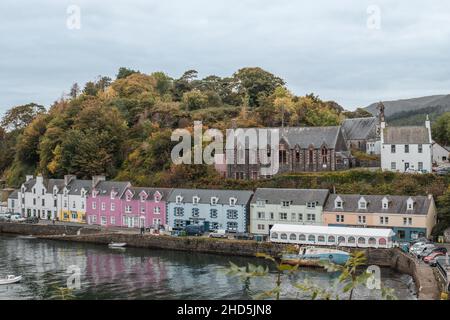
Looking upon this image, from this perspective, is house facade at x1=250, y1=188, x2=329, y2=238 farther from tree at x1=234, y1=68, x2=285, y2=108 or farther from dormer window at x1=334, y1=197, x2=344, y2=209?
tree at x1=234, y1=68, x2=285, y2=108

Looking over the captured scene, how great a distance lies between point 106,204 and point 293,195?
18093 millimetres

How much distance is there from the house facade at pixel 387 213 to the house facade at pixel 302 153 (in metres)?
8.03

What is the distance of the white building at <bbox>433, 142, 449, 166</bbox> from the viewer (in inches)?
2044

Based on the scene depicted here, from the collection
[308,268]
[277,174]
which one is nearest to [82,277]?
A: [308,268]

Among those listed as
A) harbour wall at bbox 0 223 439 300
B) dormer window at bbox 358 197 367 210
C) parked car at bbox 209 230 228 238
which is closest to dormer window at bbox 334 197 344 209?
dormer window at bbox 358 197 367 210

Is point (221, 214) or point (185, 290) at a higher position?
point (221, 214)

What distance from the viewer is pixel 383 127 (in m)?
47.9

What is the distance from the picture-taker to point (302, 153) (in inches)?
2005

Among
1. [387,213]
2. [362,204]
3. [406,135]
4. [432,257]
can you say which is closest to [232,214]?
[362,204]

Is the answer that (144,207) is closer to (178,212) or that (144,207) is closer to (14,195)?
(178,212)

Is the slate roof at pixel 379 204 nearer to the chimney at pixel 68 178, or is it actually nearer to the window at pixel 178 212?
the window at pixel 178 212

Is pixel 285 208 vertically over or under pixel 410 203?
under

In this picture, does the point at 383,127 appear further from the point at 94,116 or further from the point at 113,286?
the point at 94,116
